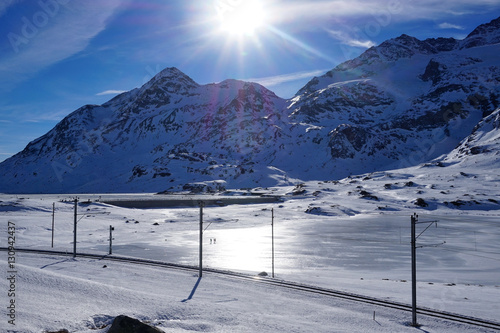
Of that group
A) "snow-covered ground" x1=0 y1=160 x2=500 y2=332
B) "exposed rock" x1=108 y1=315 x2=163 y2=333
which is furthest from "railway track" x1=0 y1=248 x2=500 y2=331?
"exposed rock" x1=108 y1=315 x2=163 y2=333

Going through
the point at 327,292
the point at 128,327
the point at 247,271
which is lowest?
the point at 247,271

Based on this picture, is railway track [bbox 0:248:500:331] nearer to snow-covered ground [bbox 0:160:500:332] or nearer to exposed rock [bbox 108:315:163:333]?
snow-covered ground [bbox 0:160:500:332]

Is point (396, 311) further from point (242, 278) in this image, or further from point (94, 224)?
point (94, 224)

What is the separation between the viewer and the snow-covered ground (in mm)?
20141

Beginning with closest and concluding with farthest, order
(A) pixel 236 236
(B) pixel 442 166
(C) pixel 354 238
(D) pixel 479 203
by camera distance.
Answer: (C) pixel 354 238 < (A) pixel 236 236 < (D) pixel 479 203 < (B) pixel 442 166

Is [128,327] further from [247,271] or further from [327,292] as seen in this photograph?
[247,271]

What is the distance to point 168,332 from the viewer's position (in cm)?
1689

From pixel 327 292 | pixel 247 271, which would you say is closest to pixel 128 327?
pixel 327 292

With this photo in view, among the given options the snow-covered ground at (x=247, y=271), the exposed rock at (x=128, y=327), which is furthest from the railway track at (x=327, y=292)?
the exposed rock at (x=128, y=327)

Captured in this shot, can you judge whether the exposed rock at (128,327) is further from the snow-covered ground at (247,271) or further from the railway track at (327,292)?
the railway track at (327,292)

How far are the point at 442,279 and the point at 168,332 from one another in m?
28.9

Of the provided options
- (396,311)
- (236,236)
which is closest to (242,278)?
(396,311)

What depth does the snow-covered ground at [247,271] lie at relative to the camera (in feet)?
66.1

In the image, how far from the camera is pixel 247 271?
127 feet
